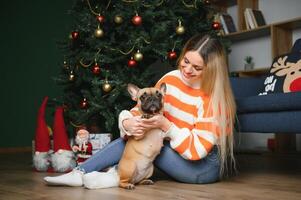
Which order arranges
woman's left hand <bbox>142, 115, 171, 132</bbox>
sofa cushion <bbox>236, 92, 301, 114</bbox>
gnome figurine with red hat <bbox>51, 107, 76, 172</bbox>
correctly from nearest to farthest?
woman's left hand <bbox>142, 115, 171, 132</bbox> < sofa cushion <bbox>236, 92, 301, 114</bbox> < gnome figurine with red hat <bbox>51, 107, 76, 172</bbox>

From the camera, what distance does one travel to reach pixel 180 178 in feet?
6.64

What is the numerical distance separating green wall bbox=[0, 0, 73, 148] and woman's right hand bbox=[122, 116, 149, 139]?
9.58 feet

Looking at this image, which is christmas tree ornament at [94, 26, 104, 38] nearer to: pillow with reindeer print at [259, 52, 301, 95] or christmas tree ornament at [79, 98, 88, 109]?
christmas tree ornament at [79, 98, 88, 109]

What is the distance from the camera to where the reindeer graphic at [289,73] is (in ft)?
8.36

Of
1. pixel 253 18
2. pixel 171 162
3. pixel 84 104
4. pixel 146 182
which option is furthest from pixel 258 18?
pixel 146 182

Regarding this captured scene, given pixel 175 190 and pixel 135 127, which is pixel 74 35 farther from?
pixel 175 190

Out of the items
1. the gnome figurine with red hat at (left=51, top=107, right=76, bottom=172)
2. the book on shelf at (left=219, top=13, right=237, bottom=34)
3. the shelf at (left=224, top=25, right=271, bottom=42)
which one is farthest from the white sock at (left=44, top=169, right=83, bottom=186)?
the book on shelf at (left=219, top=13, right=237, bottom=34)

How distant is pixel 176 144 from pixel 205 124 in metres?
0.17

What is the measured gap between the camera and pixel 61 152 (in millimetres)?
2729

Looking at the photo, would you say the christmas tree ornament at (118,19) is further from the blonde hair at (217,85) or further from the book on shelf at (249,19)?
the book on shelf at (249,19)

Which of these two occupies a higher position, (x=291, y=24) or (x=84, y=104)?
(x=291, y=24)

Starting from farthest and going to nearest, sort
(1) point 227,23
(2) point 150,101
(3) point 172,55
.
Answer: (1) point 227,23
(3) point 172,55
(2) point 150,101

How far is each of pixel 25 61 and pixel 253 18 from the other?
2564 millimetres

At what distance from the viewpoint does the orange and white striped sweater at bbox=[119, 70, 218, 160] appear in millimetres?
1889
